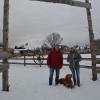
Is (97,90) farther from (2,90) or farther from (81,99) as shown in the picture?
(2,90)

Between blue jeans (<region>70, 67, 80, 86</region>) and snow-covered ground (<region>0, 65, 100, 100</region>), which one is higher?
blue jeans (<region>70, 67, 80, 86</region>)

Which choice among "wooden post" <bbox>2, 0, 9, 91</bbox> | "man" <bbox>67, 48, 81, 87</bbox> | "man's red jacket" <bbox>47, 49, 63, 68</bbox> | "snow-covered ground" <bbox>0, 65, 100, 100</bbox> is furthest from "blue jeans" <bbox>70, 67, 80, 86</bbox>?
"wooden post" <bbox>2, 0, 9, 91</bbox>

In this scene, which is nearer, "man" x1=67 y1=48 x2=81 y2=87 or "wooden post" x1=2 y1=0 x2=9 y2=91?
"wooden post" x1=2 y1=0 x2=9 y2=91

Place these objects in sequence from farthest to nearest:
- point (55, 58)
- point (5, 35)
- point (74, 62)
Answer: point (55, 58) < point (74, 62) < point (5, 35)

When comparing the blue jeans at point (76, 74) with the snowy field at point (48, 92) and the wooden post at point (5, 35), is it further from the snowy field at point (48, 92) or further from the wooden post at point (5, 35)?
the wooden post at point (5, 35)

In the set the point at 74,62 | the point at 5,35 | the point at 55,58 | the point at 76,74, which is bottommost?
the point at 76,74

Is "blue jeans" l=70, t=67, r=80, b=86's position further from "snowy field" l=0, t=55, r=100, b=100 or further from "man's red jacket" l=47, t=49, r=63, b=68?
"man's red jacket" l=47, t=49, r=63, b=68

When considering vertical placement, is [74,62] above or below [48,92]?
above

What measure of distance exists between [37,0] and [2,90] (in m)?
3.52

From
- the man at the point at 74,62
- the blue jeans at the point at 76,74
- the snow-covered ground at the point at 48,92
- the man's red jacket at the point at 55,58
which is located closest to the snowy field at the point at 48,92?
the snow-covered ground at the point at 48,92

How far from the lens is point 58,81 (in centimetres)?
1287

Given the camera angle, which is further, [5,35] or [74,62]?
[74,62]

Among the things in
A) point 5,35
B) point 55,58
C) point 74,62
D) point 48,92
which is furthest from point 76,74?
point 5,35

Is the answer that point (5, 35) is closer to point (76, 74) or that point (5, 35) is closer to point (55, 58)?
point (55, 58)
